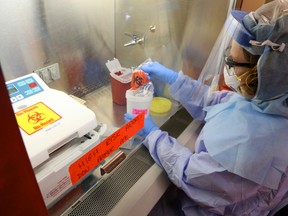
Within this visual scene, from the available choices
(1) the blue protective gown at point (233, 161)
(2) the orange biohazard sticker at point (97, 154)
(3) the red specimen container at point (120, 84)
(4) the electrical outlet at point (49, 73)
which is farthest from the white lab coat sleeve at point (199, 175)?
(4) the electrical outlet at point (49, 73)

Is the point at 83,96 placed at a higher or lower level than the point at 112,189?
lower

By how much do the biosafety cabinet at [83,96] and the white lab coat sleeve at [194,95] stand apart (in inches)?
2.8

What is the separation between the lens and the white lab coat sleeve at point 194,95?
1.29 meters

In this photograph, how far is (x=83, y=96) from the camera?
1471 mm

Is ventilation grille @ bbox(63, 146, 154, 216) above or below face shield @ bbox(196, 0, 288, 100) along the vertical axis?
below

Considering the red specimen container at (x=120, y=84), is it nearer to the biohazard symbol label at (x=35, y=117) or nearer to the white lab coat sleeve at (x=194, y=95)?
the white lab coat sleeve at (x=194, y=95)

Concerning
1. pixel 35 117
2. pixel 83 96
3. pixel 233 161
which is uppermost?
pixel 35 117

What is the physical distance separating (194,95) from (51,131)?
80 cm

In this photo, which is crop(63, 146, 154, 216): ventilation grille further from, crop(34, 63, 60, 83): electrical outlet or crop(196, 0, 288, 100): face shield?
crop(34, 63, 60, 83): electrical outlet

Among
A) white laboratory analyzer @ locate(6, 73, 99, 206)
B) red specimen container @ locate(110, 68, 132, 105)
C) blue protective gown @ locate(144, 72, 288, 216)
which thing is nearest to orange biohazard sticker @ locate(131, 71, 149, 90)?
red specimen container @ locate(110, 68, 132, 105)

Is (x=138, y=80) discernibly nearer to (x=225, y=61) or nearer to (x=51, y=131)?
(x=225, y=61)

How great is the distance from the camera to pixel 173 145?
3.34ft

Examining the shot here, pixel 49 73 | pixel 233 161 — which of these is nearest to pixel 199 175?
pixel 233 161

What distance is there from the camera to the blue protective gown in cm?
83
